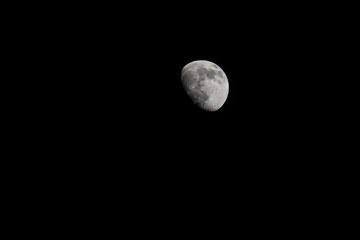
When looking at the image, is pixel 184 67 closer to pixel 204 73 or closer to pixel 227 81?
pixel 204 73

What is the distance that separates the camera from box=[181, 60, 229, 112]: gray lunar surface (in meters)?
2.68

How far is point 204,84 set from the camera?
267cm

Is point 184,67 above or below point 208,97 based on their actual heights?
above

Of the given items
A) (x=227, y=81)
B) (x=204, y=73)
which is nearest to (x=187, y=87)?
(x=204, y=73)

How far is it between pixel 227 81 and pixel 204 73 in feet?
1.19

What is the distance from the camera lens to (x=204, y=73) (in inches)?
107

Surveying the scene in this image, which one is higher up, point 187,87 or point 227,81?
point 227,81

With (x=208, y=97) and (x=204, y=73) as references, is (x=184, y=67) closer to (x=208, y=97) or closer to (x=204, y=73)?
(x=204, y=73)

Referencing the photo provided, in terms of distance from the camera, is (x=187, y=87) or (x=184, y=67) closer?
(x=187, y=87)

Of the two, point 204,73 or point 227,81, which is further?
point 227,81

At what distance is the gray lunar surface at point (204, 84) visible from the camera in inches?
105

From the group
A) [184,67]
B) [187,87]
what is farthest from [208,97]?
[184,67]

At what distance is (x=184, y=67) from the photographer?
290 centimetres

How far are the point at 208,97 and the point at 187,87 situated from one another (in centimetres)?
25
